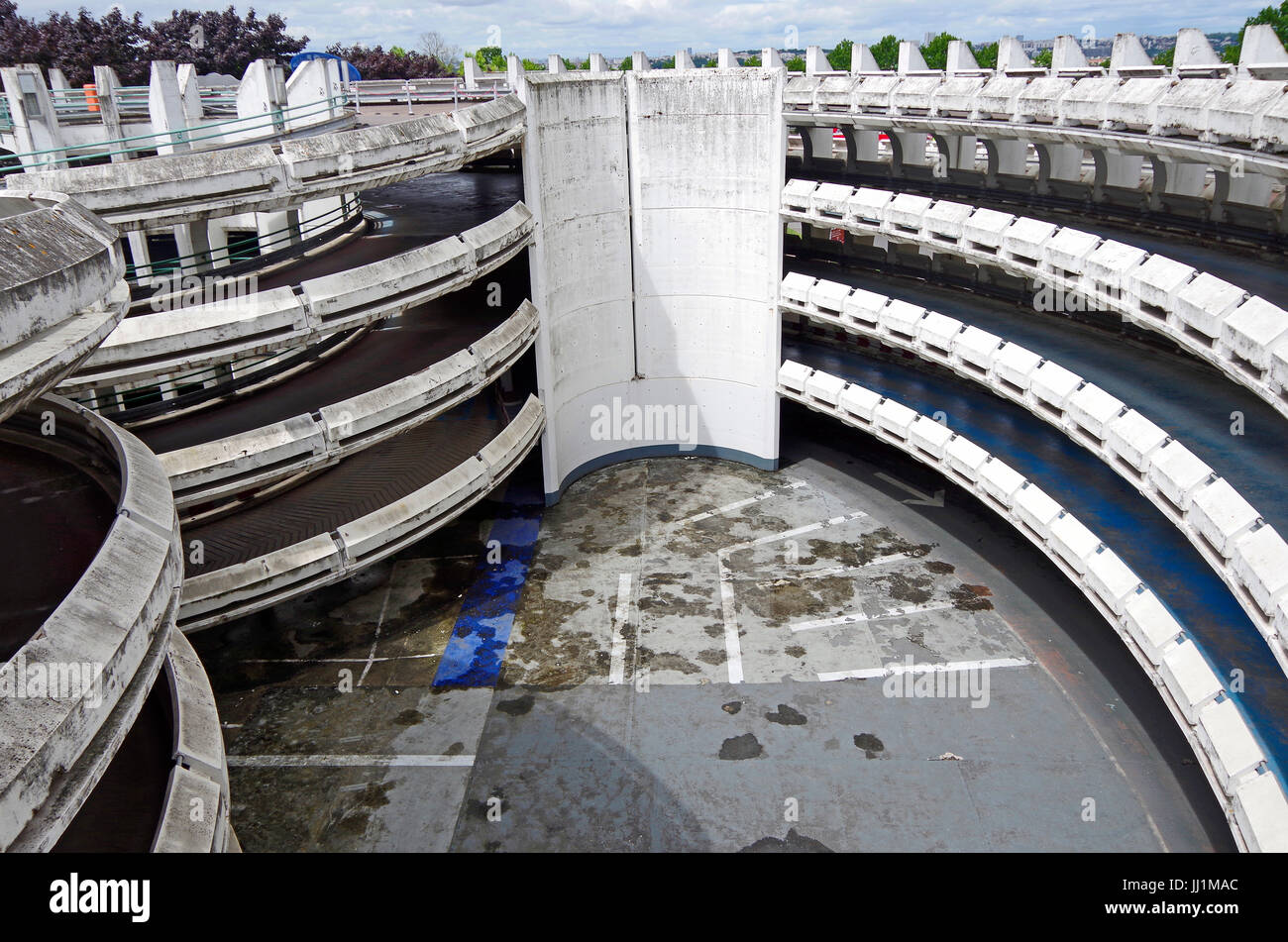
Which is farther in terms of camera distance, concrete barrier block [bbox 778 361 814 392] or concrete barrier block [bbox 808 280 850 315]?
concrete barrier block [bbox 778 361 814 392]

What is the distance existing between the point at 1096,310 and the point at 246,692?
85.4ft

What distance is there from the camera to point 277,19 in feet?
241

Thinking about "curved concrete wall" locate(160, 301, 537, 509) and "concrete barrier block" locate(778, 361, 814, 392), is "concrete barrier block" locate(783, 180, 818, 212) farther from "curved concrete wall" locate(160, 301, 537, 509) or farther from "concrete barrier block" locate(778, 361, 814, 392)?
"curved concrete wall" locate(160, 301, 537, 509)

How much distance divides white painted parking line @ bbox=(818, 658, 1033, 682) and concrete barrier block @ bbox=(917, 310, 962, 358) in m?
8.17

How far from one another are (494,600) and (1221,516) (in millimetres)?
18626

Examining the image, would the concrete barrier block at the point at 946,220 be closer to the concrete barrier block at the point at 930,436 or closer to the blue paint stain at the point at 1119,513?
the concrete barrier block at the point at 930,436

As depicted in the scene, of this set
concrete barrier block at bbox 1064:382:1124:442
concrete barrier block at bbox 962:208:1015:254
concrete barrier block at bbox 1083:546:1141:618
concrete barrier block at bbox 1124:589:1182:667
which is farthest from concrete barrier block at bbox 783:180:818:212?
concrete barrier block at bbox 1124:589:1182:667

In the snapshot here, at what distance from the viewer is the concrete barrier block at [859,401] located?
3011cm

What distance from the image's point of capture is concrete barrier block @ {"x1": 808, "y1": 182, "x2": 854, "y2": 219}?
97.1 ft

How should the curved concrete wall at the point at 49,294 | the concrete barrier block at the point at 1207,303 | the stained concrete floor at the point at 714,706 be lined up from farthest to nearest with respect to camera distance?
the stained concrete floor at the point at 714,706
the concrete barrier block at the point at 1207,303
the curved concrete wall at the point at 49,294

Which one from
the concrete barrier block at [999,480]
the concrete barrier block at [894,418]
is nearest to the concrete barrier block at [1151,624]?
the concrete barrier block at [999,480]

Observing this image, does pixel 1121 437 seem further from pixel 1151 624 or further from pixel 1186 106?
pixel 1186 106

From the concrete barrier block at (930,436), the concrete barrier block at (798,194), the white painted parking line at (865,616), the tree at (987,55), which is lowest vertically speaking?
the white painted parking line at (865,616)

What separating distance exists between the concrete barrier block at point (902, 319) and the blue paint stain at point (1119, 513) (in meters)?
3.61
